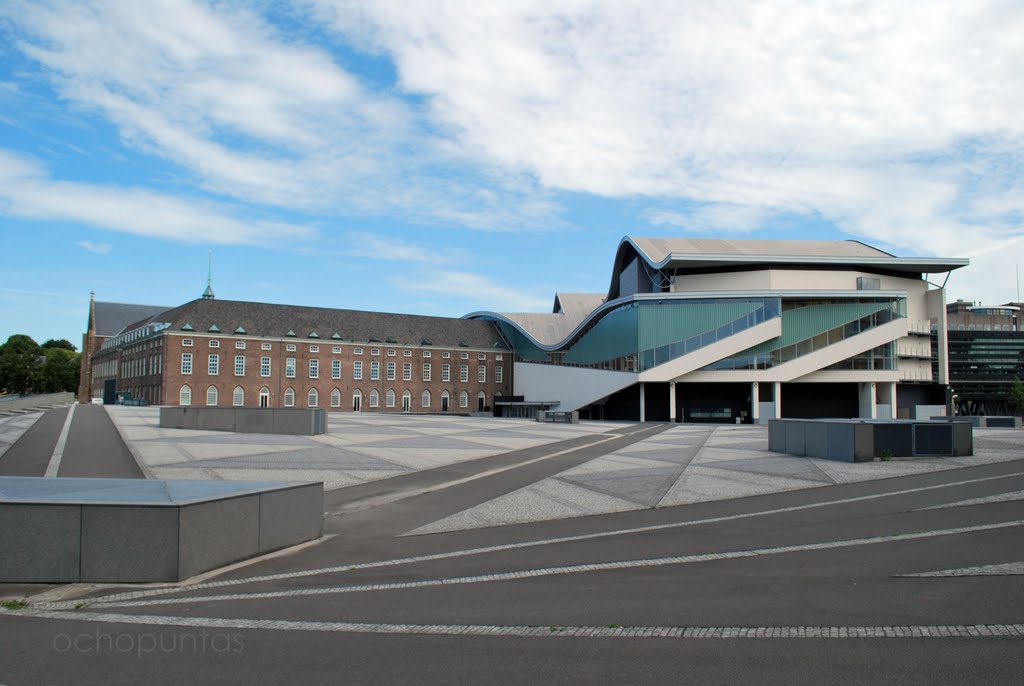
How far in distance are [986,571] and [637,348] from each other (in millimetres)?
52369

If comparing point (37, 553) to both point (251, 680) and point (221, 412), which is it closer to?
point (251, 680)

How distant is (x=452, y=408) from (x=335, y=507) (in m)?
77.7

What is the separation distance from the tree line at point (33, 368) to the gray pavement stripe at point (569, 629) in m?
120

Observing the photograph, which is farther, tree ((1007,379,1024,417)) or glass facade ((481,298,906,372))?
tree ((1007,379,1024,417))

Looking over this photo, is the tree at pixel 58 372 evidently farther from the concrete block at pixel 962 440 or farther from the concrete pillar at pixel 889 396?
the concrete block at pixel 962 440

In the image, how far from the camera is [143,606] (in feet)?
26.9

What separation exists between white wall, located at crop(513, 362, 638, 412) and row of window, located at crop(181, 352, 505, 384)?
6.09 m

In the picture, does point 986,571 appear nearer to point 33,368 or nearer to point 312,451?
point 312,451

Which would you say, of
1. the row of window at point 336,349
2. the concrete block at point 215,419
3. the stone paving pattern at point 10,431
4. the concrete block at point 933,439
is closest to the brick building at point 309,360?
the row of window at point 336,349

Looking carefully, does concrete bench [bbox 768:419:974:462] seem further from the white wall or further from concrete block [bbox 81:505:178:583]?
the white wall

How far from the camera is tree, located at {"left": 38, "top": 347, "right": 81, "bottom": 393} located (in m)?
120

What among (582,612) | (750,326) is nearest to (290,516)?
(582,612)

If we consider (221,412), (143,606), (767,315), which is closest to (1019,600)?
(143,606)

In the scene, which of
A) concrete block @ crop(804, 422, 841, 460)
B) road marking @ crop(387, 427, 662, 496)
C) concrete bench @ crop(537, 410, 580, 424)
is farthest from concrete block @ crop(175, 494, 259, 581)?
concrete bench @ crop(537, 410, 580, 424)
